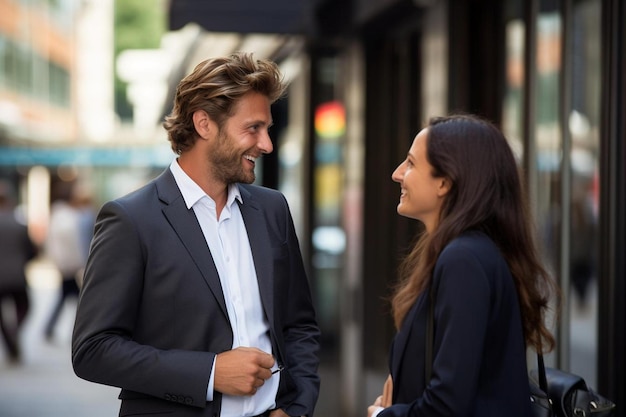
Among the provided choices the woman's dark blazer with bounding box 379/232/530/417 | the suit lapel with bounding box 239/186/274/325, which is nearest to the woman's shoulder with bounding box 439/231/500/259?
the woman's dark blazer with bounding box 379/232/530/417

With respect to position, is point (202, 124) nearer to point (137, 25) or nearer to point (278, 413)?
point (278, 413)

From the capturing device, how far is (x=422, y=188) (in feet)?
9.07

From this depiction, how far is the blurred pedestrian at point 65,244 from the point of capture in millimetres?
15047

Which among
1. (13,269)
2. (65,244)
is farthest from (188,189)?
(65,244)

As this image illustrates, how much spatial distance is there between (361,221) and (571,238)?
3.57 metres

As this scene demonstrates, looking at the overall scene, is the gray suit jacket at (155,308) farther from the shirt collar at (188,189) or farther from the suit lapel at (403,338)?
the suit lapel at (403,338)

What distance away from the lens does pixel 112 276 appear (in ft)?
9.67

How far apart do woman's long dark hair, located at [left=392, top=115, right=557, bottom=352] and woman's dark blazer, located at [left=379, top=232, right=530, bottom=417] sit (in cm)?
6

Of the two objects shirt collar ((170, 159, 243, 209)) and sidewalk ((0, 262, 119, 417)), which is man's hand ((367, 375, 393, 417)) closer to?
shirt collar ((170, 159, 243, 209))

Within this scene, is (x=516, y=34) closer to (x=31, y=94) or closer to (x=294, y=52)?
(x=294, y=52)

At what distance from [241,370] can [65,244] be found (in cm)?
1298

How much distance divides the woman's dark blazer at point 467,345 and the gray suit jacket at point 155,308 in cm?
56

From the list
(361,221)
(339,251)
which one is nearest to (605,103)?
A: (361,221)

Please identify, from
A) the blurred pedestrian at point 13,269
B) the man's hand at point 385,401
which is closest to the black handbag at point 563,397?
the man's hand at point 385,401
